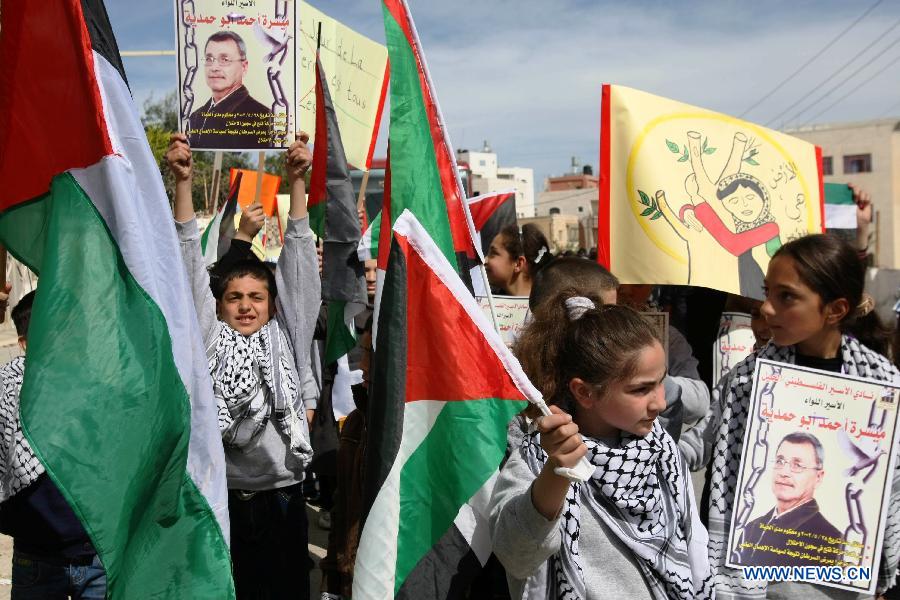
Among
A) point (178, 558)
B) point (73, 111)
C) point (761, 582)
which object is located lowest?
point (761, 582)

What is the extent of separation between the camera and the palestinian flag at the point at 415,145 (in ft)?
7.51

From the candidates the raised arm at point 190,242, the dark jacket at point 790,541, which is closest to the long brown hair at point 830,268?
the dark jacket at point 790,541

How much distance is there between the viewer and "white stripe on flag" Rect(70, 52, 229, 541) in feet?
6.86

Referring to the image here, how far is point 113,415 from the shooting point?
1.99 meters

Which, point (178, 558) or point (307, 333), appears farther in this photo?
point (307, 333)

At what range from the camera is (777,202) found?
13.0 feet

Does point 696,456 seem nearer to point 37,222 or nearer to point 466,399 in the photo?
point 466,399

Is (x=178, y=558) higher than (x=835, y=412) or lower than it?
lower

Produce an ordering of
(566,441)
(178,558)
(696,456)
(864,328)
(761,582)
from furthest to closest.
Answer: (864,328) < (696,456) < (761,582) < (178,558) < (566,441)

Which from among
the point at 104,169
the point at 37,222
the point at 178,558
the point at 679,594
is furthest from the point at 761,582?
the point at 37,222

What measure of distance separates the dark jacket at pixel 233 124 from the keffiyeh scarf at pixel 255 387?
3.38 ft

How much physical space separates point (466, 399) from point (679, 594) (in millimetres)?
707

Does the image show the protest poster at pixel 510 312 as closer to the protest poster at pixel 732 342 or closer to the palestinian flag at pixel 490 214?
the protest poster at pixel 732 342

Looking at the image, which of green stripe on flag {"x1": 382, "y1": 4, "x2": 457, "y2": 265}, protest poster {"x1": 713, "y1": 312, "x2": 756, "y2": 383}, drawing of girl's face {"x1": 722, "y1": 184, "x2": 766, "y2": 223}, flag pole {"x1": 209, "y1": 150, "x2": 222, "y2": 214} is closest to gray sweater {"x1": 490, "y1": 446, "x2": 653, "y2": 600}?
green stripe on flag {"x1": 382, "y1": 4, "x2": 457, "y2": 265}
